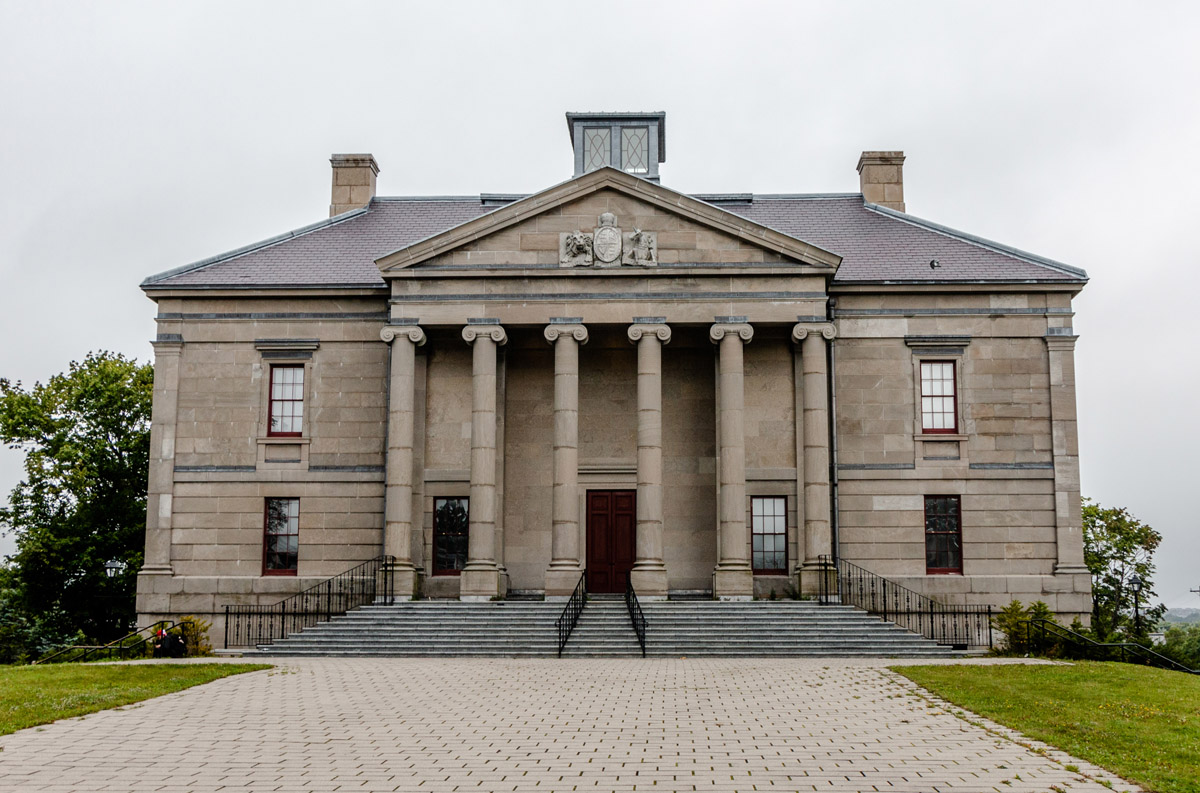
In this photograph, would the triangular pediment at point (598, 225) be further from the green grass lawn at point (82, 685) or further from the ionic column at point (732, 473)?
the green grass lawn at point (82, 685)

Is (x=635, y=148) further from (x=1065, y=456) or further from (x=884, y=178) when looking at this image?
(x=1065, y=456)

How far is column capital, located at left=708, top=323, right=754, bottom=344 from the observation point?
30.6m

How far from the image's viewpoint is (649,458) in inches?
1182

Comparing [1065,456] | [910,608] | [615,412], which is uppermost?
[615,412]

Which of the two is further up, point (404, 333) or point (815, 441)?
point (404, 333)

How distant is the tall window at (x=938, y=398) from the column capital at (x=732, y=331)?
18.3 ft

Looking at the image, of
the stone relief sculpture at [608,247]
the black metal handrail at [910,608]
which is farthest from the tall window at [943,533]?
the stone relief sculpture at [608,247]

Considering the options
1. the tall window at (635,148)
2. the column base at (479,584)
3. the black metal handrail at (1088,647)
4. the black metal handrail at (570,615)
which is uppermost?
the tall window at (635,148)

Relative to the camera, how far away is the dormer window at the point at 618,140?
134ft

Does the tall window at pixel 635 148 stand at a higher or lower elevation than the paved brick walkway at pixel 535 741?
higher

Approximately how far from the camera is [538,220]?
31.4 metres

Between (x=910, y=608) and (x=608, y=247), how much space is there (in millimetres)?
12712

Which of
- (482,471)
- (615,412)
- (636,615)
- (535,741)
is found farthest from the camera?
(615,412)

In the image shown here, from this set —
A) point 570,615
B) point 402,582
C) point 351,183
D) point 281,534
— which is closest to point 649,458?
point 570,615
